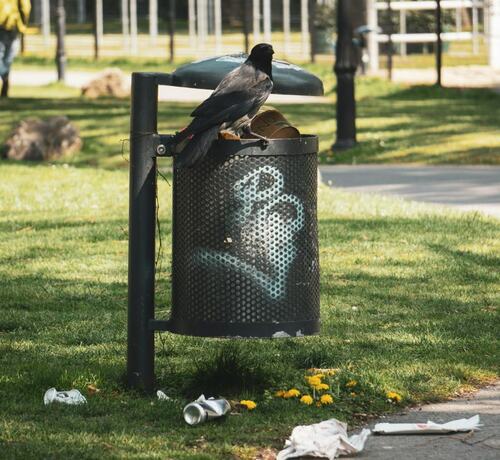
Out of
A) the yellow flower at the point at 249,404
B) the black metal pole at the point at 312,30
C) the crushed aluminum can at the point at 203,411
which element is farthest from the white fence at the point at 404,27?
the crushed aluminum can at the point at 203,411

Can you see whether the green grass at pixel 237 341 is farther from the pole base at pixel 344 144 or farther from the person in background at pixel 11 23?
the person in background at pixel 11 23

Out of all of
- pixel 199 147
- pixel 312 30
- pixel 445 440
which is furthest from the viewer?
Result: pixel 312 30

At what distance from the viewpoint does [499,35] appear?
27.5 metres

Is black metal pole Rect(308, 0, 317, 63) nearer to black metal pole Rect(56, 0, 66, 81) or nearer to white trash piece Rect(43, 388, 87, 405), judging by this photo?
black metal pole Rect(56, 0, 66, 81)

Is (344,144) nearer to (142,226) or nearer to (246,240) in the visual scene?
(142,226)

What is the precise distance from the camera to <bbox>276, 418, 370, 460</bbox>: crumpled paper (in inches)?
190

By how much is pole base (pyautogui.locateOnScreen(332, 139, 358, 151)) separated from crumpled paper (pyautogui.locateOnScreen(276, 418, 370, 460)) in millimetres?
11539

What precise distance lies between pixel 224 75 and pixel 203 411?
1.48m

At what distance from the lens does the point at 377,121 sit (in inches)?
760

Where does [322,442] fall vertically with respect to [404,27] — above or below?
below

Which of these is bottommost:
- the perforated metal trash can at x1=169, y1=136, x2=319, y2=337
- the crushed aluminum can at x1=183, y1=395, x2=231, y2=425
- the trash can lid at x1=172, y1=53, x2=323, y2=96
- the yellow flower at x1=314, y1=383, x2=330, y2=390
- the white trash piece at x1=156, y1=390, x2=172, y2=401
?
the white trash piece at x1=156, y1=390, x2=172, y2=401

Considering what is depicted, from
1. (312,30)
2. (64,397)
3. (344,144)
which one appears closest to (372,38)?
(312,30)

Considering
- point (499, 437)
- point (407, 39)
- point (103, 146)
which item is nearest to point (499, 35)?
point (407, 39)

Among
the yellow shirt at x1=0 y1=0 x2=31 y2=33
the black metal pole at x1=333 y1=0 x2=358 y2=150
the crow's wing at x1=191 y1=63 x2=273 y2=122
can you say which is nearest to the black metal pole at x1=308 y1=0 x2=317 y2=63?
the yellow shirt at x1=0 y1=0 x2=31 y2=33
